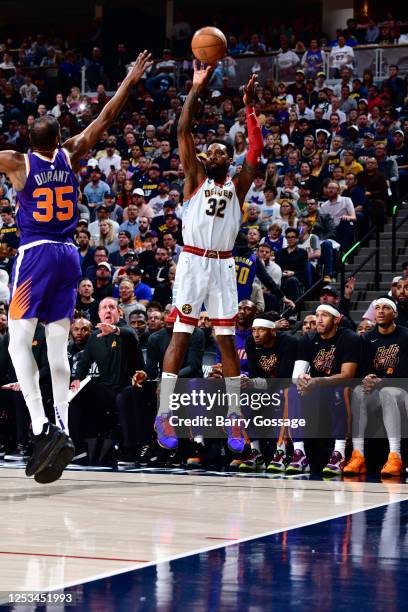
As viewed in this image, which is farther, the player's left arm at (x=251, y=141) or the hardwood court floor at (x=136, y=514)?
the player's left arm at (x=251, y=141)

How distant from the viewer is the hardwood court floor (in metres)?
4.97

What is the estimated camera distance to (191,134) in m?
8.15

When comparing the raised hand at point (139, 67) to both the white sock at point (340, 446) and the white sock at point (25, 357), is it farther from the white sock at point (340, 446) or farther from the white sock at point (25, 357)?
the white sock at point (340, 446)

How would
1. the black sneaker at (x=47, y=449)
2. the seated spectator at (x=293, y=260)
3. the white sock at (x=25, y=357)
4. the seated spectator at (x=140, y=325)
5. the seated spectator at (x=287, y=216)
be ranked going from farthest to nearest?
the seated spectator at (x=287, y=216)
the seated spectator at (x=293, y=260)
the seated spectator at (x=140, y=325)
the white sock at (x=25, y=357)
the black sneaker at (x=47, y=449)

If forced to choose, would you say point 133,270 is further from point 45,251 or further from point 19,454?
point 45,251

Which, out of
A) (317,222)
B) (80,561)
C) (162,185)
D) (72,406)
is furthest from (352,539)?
(162,185)

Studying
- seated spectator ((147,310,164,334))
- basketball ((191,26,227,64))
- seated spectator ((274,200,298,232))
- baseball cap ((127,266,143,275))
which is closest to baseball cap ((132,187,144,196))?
seated spectator ((274,200,298,232))

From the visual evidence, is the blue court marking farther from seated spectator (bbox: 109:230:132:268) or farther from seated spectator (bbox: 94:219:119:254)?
seated spectator (bbox: 94:219:119:254)

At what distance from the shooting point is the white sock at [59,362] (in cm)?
716

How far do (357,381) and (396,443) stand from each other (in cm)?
69

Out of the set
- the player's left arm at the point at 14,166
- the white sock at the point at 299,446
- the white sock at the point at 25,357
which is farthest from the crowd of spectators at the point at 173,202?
the player's left arm at the point at 14,166

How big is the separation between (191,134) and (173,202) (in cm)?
777

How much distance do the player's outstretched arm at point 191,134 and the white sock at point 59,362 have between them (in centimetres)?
187

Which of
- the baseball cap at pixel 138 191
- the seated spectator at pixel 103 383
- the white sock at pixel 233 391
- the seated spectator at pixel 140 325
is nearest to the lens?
the white sock at pixel 233 391
